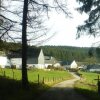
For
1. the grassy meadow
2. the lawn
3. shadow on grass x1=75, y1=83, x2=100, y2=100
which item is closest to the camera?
shadow on grass x1=75, y1=83, x2=100, y2=100

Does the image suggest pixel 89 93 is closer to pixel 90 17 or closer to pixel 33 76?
pixel 90 17

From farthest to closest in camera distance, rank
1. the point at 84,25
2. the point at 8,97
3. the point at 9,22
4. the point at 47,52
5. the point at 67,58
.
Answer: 1. the point at 67,58
2. the point at 47,52
3. the point at 84,25
4. the point at 9,22
5. the point at 8,97

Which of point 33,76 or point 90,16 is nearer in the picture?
point 90,16

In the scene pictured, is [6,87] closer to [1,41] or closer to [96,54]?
[1,41]

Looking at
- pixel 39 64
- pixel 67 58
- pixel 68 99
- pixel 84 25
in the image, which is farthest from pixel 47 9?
pixel 67 58

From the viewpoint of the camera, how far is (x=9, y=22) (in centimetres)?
2266

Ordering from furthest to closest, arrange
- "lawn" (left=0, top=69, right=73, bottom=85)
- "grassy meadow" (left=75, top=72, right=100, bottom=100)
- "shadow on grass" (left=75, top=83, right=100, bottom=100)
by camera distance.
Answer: "lawn" (left=0, top=69, right=73, bottom=85) → "grassy meadow" (left=75, top=72, right=100, bottom=100) → "shadow on grass" (left=75, top=83, right=100, bottom=100)

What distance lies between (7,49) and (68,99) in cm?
552

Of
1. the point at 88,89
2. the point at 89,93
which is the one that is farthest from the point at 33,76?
the point at 89,93

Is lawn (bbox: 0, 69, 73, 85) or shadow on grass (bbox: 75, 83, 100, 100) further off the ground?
lawn (bbox: 0, 69, 73, 85)

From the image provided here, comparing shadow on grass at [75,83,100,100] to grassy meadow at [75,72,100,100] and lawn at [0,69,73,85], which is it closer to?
Result: grassy meadow at [75,72,100,100]

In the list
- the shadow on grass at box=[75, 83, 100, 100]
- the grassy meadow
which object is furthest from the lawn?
the shadow on grass at box=[75, 83, 100, 100]

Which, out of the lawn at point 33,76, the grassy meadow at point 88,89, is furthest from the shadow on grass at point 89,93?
the lawn at point 33,76

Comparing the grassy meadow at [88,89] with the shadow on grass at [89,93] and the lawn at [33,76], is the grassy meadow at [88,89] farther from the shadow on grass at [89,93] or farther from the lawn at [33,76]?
the lawn at [33,76]
